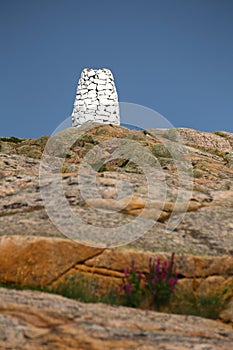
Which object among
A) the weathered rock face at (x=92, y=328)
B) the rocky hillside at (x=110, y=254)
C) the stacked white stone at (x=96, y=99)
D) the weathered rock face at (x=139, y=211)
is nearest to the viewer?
the weathered rock face at (x=92, y=328)

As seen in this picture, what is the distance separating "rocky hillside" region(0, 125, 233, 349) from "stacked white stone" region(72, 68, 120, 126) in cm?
2784

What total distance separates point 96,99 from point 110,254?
3594 centimetres

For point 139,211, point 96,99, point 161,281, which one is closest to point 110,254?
point 161,281

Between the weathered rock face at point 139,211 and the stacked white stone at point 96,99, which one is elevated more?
the stacked white stone at point 96,99

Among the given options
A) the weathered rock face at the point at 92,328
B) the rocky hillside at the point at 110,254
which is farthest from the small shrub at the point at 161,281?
the weathered rock face at the point at 92,328

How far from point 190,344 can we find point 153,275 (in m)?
3.03

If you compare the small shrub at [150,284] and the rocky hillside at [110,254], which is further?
the small shrub at [150,284]

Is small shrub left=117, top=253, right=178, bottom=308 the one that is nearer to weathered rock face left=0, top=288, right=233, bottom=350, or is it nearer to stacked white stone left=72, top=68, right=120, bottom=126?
weathered rock face left=0, top=288, right=233, bottom=350

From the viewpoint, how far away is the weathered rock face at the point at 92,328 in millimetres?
7289

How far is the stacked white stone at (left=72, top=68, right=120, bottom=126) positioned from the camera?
148ft

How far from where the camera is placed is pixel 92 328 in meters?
7.68

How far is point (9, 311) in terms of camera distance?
8.12 m

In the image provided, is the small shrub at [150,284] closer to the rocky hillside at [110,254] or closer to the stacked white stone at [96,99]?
the rocky hillside at [110,254]

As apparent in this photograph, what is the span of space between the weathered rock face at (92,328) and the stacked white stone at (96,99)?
36.8 m
